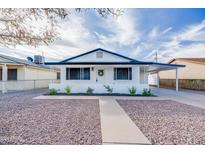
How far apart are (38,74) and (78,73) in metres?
8.60

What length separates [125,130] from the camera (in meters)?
3.98

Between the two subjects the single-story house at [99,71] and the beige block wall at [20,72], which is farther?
the beige block wall at [20,72]

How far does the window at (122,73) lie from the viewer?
13.3 metres

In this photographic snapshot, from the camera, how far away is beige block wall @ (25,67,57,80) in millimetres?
16359

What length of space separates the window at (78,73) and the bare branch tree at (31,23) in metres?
7.36

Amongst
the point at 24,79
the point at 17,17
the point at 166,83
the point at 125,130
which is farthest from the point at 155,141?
the point at 166,83

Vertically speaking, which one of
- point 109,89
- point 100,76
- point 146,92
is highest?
point 100,76

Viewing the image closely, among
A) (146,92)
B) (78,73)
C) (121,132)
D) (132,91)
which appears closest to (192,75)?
(146,92)

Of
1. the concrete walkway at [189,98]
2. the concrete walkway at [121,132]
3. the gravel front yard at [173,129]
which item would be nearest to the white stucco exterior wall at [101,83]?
the concrete walkway at [189,98]

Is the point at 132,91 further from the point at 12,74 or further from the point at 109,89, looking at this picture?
the point at 12,74

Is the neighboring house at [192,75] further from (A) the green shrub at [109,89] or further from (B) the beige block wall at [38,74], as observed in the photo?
(B) the beige block wall at [38,74]

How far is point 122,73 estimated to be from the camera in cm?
1340

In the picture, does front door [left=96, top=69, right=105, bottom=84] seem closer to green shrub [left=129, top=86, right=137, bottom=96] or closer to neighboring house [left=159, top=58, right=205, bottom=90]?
green shrub [left=129, top=86, right=137, bottom=96]
